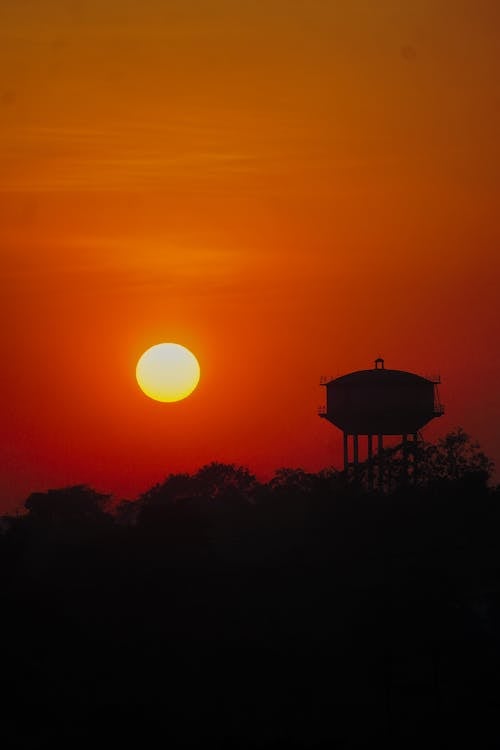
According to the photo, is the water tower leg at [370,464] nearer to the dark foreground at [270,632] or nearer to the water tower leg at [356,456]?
the water tower leg at [356,456]

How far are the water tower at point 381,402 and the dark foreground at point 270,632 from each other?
19.6 metres

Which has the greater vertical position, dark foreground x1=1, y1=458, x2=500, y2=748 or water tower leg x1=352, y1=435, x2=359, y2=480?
water tower leg x1=352, y1=435, x2=359, y2=480

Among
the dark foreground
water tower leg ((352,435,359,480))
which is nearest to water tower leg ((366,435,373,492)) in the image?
water tower leg ((352,435,359,480))

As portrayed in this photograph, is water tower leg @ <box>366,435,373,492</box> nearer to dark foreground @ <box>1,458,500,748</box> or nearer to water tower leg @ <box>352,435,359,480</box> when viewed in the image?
water tower leg @ <box>352,435,359,480</box>

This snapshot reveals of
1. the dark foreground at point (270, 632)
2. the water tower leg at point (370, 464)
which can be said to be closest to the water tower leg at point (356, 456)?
the water tower leg at point (370, 464)

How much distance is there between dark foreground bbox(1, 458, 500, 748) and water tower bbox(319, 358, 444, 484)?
64.2 feet

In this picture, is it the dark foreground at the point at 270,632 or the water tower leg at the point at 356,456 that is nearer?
the dark foreground at the point at 270,632

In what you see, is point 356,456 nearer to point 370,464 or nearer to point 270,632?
point 370,464

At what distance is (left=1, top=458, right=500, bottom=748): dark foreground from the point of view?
73.1m

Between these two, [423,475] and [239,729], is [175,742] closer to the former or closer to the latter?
[239,729]

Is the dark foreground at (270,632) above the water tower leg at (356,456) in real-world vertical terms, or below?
below

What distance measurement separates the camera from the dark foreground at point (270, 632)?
240ft

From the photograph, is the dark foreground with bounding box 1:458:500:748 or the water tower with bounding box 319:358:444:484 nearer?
the dark foreground with bounding box 1:458:500:748

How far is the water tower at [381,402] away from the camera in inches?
4729
